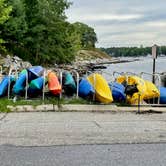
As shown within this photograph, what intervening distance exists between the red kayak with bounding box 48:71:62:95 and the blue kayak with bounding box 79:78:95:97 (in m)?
0.81

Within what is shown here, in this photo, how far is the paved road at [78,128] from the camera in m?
10.5

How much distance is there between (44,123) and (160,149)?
13.9ft

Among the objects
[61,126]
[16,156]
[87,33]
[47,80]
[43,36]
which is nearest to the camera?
[16,156]

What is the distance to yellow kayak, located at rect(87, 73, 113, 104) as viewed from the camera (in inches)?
680

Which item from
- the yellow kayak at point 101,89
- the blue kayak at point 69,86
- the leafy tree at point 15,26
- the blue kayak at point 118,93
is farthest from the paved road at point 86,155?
the leafy tree at point 15,26

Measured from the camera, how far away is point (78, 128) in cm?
1219

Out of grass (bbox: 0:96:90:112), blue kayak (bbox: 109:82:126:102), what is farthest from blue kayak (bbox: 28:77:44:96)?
blue kayak (bbox: 109:82:126:102)

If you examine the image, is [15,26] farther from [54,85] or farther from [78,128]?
[78,128]

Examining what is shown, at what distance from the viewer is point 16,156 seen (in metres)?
8.86

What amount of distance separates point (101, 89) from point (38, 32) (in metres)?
47.6

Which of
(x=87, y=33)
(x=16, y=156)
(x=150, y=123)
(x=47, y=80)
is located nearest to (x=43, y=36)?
(x=47, y=80)

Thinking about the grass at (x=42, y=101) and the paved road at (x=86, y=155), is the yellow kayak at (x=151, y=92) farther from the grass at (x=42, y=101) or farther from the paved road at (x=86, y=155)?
the paved road at (x=86, y=155)

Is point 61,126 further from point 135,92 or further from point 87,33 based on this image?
point 87,33

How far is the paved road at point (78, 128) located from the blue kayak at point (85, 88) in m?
1.77
